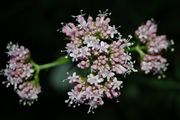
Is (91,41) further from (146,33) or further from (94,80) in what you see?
(146,33)

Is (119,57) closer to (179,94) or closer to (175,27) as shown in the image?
(179,94)

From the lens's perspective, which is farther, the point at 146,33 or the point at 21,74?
the point at 146,33

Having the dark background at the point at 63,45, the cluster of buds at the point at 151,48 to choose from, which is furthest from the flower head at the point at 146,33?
the dark background at the point at 63,45

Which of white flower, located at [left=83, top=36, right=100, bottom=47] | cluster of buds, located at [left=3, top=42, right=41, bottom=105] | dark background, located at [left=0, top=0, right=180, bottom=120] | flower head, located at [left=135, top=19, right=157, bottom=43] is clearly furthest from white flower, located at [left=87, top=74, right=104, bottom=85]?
dark background, located at [left=0, top=0, right=180, bottom=120]

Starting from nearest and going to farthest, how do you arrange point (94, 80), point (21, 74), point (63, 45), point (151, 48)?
point (94, 80) < point (21, 74) < point (151, 48) < point (63, 45)

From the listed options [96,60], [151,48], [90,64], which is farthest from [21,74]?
[151,48]

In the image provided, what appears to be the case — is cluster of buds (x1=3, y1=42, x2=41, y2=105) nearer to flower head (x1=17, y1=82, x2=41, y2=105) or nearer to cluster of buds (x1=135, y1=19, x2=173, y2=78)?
flower head (x1=17, y1=82, x2=41, y2=105)

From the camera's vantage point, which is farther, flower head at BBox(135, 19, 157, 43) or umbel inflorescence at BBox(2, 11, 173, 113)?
flower head at BBox(135, 19, 157, 43)
